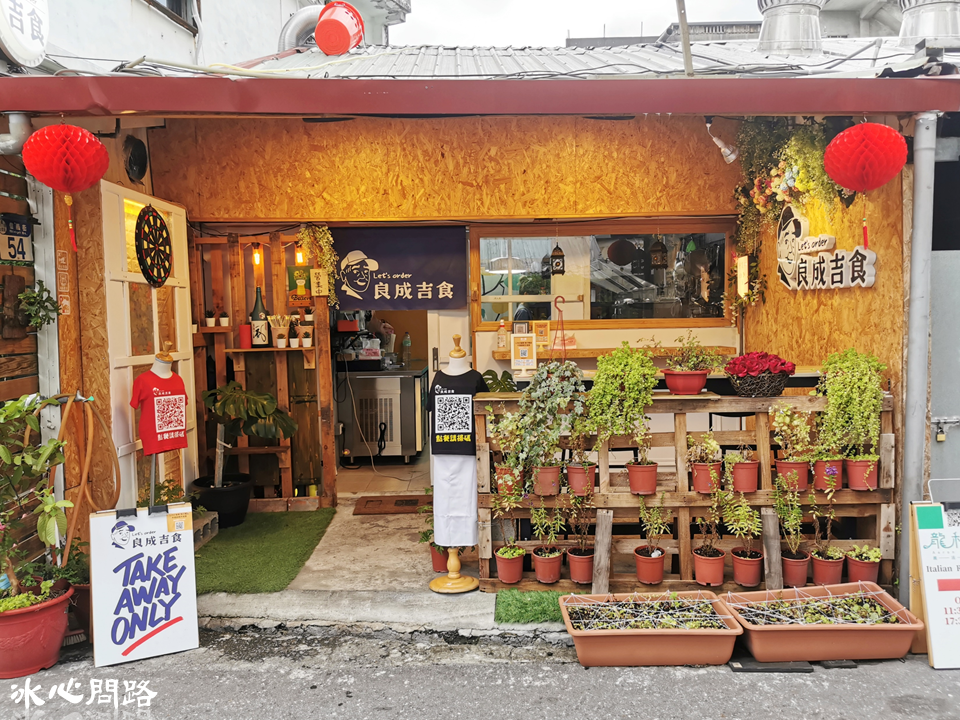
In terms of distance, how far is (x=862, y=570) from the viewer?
417 cm

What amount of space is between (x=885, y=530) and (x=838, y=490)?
365 millimetres

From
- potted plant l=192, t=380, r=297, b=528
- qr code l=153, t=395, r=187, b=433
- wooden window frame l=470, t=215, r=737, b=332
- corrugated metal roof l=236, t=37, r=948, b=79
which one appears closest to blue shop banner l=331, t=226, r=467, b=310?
wooden window frame l=470, t=215, r=737, b=332

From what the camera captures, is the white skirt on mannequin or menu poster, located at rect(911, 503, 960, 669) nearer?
menu poster, located at rect(911, 503, 960, 669)

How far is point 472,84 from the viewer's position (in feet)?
12.5

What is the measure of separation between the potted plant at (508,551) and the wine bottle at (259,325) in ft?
10.4

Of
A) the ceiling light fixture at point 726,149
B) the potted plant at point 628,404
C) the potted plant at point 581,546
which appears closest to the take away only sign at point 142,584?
the potted plant at point 581,546

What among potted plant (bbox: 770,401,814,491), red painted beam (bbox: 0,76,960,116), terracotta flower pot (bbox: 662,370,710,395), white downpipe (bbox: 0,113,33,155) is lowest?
potted plant (bbox: 770,401,814,491)

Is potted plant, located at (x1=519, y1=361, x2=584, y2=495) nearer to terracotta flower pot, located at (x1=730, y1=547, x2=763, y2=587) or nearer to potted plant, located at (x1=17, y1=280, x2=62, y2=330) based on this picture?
terracotta flower pot, located at (x1=730, y1=547, x2=763, y2=587)

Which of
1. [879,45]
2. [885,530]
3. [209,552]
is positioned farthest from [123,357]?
[879,45]

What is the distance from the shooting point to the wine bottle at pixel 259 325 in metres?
6.53

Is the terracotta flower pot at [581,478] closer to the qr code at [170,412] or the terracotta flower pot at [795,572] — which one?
the terracotta flower pot at [795,572]

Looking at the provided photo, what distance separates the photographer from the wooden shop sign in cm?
441

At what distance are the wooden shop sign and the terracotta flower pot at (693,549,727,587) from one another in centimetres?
195

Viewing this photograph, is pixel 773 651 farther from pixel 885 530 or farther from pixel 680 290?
pixel 680 290
